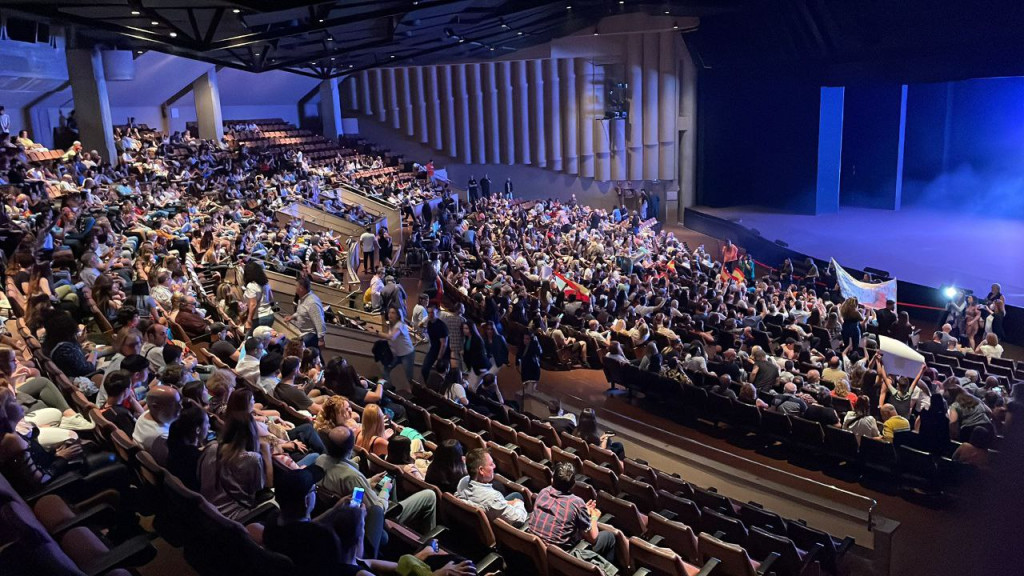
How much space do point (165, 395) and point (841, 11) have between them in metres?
16.5

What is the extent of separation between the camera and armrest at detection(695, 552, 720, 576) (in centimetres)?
396

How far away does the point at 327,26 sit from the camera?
43.2ft

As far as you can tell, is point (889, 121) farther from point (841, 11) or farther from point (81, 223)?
point (81, 223)

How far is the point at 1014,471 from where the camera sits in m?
0.86

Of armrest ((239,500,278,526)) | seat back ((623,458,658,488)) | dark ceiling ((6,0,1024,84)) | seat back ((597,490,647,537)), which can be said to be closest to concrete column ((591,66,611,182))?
dark ceiling ((6,0,1024,84))

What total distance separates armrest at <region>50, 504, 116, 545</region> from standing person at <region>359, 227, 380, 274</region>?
37.1ft

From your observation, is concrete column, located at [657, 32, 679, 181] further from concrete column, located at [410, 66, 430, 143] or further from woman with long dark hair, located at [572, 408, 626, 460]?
woman with long dark hair, located at [572, 408, 626, 460]

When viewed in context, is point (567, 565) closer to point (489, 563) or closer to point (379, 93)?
point (489, 563)

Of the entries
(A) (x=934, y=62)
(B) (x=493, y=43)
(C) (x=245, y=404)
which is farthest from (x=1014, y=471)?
(B) (x=493, y=43)

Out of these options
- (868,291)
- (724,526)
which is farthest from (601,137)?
(724,526)

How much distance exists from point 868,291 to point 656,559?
357 inches

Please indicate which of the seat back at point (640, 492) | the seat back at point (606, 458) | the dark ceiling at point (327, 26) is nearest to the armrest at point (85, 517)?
the seat back at point (640, 492)

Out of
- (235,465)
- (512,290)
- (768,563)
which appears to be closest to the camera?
(235,465)

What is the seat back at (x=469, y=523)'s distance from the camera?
3.88 metres
